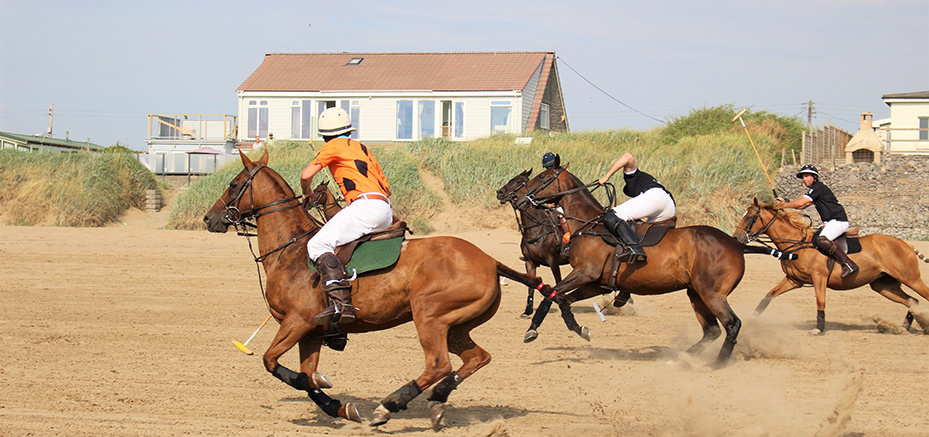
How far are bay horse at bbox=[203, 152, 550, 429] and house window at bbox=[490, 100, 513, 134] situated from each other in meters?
27.4

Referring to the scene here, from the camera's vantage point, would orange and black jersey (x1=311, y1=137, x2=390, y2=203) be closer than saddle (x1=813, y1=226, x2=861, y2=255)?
Yes

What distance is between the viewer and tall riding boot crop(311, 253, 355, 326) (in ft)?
19.2

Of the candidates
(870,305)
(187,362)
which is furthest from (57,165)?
(870,305)

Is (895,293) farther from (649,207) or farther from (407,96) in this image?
(407,96)

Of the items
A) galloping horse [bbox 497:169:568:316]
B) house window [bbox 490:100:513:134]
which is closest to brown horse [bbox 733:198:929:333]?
galloping horse [bbox 497:169:568:316]

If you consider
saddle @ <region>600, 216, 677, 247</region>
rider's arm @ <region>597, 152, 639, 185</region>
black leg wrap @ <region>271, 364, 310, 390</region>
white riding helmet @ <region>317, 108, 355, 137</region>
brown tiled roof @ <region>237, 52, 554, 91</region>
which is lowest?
black leg wrap @ <region>271, 364, 310, 390</region>

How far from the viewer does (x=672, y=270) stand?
332 inches

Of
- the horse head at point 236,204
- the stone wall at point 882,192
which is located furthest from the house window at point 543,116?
the horse head at point 236,204

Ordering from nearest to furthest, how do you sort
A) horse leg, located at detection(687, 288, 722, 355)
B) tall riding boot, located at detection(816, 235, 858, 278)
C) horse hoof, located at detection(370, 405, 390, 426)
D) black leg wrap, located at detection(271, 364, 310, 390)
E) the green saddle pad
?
horse hoof, located at detection(370, 405, 390, 426) < black leg wrap, located at detection(271, 364, 310, 390) < the green saddle pad < horse leg, located at detection(687, 288, 722, 355) < tall riding boot, located at detection(816, 235, 858, 278)

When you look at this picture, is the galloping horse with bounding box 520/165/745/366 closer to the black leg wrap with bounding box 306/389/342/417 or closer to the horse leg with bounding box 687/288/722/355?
A: the horse leg with bounding box 687/288/722/355

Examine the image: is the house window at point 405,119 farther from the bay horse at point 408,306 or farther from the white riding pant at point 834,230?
the bay horse at point 408,306

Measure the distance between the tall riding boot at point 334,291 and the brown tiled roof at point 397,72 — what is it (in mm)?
27901

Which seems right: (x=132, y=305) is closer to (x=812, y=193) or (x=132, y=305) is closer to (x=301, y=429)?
(x=301, y=429)

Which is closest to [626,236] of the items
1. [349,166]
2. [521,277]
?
[521,277]
